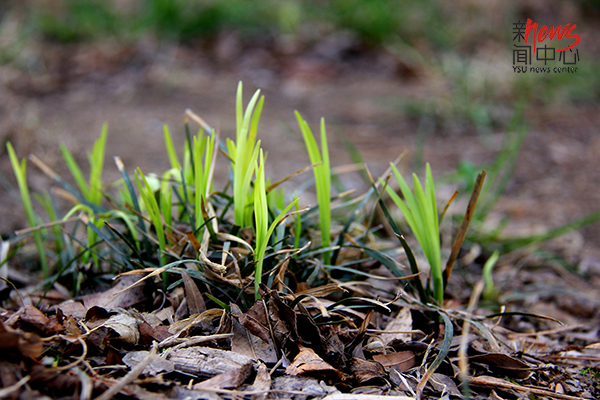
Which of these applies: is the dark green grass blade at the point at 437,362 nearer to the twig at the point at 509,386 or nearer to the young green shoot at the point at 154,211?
the twig at the point at 509,386

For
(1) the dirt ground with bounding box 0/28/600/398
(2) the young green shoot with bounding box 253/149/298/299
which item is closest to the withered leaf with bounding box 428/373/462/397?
(1) the dirt ground with bounding box 0/28/600/398

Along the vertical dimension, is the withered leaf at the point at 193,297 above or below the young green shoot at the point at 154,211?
below

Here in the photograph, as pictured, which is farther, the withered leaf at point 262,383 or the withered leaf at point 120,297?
the withered leaf at point 120,297

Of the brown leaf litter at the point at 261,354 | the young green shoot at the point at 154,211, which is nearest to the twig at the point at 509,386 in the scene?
the brown leaf litter at the point at 261,354

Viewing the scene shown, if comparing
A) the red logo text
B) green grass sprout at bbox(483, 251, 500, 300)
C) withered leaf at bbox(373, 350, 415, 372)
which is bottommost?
green grass sprout at bbox(483, 251, 500, 300)

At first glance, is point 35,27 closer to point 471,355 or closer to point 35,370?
point 35,370

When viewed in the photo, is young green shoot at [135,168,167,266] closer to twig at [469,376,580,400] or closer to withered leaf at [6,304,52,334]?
withered leaf at [6,304,52,334]

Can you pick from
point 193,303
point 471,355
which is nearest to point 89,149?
point 193,303

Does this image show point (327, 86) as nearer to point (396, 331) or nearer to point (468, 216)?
point (468, 216)

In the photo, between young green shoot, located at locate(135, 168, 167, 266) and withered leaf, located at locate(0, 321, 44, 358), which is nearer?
withered leaf, located at locate(0, 321, 44, 358)
